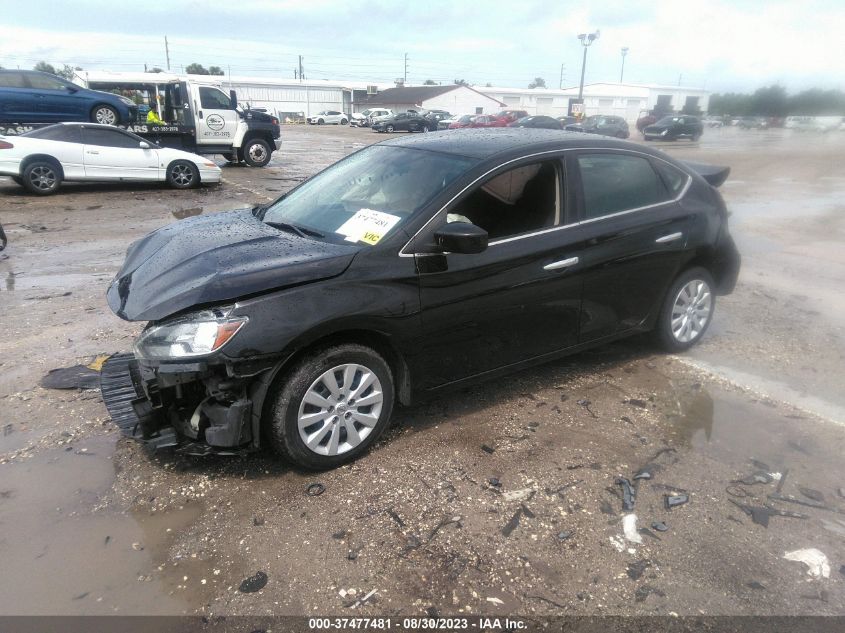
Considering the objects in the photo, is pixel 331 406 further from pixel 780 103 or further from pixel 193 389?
pixel 780 103

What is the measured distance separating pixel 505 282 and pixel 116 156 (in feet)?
37.4

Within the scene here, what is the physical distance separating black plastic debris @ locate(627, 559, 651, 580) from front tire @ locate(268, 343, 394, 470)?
144 cm

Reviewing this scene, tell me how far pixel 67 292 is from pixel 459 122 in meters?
38.7

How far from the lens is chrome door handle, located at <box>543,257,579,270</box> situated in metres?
3.78

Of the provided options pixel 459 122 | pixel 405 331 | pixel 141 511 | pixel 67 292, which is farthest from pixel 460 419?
pixel 459 122

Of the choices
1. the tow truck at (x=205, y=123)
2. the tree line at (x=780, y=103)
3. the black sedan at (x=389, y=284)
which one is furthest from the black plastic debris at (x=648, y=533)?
the tree line at (x=780, y=103)

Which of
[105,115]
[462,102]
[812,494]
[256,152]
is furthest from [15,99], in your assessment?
[462,102]

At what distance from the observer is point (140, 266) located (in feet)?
11.6

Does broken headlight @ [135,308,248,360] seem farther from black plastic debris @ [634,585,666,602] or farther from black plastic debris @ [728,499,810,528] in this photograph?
black plastic debris @ [728,499,810,528]

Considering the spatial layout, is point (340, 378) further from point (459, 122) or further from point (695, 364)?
point (459, 122)

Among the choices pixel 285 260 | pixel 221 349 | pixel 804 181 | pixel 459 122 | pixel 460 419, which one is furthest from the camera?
pixel 459 122

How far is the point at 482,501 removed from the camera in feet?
10.1

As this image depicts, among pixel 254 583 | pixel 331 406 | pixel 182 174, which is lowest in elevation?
pixel 254 583

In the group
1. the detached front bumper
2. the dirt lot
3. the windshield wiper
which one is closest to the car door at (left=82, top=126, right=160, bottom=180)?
the dirt lot
